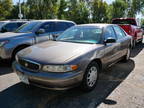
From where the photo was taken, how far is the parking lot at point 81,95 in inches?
124

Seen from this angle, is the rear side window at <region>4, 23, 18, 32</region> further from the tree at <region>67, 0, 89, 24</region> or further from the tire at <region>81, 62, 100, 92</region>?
the tree at <region>67, 0, 89, 24</region>

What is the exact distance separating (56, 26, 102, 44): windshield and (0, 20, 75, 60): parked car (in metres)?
1.71

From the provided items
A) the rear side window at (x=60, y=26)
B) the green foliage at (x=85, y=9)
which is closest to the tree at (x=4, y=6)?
the green foliage at (x=85, y=9)

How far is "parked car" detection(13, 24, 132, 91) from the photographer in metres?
3.00

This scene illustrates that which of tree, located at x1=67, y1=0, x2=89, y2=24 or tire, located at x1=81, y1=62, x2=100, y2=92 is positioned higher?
tree, located at x1=67, y1=0, x2=89, y2=24

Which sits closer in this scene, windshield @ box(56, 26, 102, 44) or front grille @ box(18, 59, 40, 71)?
front grille @ box(18, 59, 40, 71)

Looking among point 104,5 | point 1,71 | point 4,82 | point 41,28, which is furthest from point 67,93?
point 104,5

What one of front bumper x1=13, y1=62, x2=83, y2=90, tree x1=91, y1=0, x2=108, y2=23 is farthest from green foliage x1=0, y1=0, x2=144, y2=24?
front bumper x1=13, y1=62, x2=83, y2=90

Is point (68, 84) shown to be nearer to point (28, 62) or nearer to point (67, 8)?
point (28, 62)

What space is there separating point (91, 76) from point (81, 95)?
453 millimetres

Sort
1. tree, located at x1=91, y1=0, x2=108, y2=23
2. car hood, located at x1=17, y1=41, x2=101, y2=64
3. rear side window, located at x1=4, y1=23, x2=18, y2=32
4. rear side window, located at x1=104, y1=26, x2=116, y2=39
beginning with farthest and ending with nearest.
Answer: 1. tree, located at x1=91, y1=0, x2=108, y2=23
2. rear side window, located at x1=4, y1=23, x2=18, y2=32
3. rear side window, located at x1=104, y1=26, x2=116, y2=39
4. car hood, located at x1=17, y1=41, x2=101, y2=64

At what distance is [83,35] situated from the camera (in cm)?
438

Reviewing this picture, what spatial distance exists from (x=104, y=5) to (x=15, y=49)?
2930 cm

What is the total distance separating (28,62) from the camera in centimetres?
328
